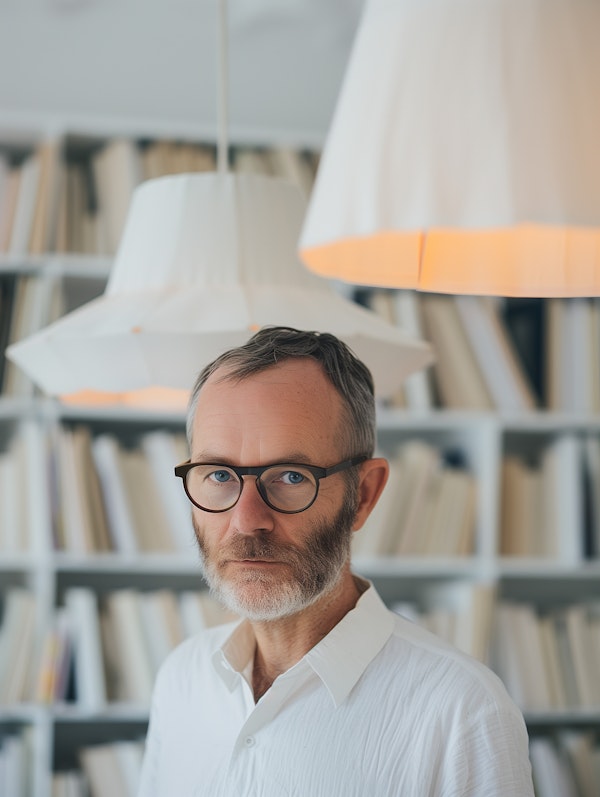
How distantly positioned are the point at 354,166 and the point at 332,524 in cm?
51

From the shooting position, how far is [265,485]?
115cm

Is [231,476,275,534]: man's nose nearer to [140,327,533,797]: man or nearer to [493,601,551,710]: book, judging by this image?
[140,327,533,797]: man

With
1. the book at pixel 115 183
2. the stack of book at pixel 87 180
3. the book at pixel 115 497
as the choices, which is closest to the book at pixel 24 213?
the stack of book at pixel 87 180

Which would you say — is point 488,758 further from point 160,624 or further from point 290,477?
point 160,624

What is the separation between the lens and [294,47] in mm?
3410

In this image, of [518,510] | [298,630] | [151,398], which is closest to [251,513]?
[298,630]

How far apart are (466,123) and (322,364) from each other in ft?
1.74

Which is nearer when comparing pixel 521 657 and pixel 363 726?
pixel 363 726

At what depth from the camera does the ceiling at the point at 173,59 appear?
3254mm

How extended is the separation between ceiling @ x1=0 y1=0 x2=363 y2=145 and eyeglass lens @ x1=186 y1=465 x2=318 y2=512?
2199 millimetres

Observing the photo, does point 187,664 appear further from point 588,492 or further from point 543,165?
point 588,492

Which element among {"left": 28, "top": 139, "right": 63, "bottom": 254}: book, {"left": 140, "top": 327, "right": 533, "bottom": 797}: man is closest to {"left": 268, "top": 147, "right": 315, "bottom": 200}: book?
{"left": 28, "top": 139, "right": 63, "bottom": 254}: book

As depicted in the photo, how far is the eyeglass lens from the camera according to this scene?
1.15 meters

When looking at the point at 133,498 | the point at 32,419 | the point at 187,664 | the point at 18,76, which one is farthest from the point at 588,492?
the point at 18,76
